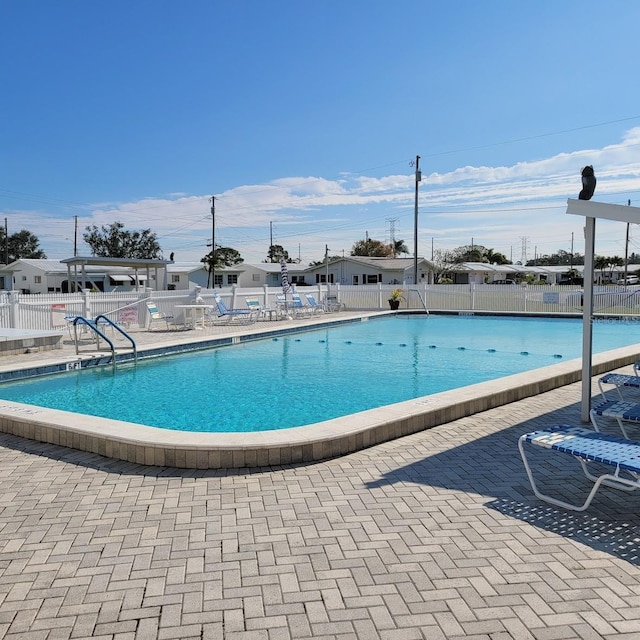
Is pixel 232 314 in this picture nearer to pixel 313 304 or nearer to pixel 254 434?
pixel 313 304

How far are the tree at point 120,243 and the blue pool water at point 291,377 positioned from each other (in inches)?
2340

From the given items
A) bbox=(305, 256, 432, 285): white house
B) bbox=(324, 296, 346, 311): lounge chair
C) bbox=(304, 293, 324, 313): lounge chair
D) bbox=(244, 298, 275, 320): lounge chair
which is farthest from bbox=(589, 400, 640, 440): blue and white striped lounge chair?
bbox=(305, 256, 432, 285): white house

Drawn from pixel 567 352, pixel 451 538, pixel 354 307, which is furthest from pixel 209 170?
pixel 451 538

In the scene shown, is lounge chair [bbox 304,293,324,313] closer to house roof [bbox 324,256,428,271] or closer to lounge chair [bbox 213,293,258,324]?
lounge chair [bbox 213,293,258,324]

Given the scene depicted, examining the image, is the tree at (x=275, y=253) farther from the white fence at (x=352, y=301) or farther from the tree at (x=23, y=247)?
the white fence at (x=352, y=301)

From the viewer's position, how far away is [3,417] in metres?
5.52

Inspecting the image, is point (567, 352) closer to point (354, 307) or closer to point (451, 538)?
point (451, 538)

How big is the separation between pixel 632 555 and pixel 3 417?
17.7 ft

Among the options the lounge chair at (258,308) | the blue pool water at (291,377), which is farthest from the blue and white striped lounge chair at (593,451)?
the lounge chair at (258,308)

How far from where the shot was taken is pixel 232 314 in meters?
18.0

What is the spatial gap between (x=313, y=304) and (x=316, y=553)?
61.3ft

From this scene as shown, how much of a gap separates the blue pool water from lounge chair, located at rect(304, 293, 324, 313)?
17.8ft

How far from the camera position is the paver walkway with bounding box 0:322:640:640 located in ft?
7.94

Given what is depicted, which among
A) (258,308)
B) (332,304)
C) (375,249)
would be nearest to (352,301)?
(332,304)
